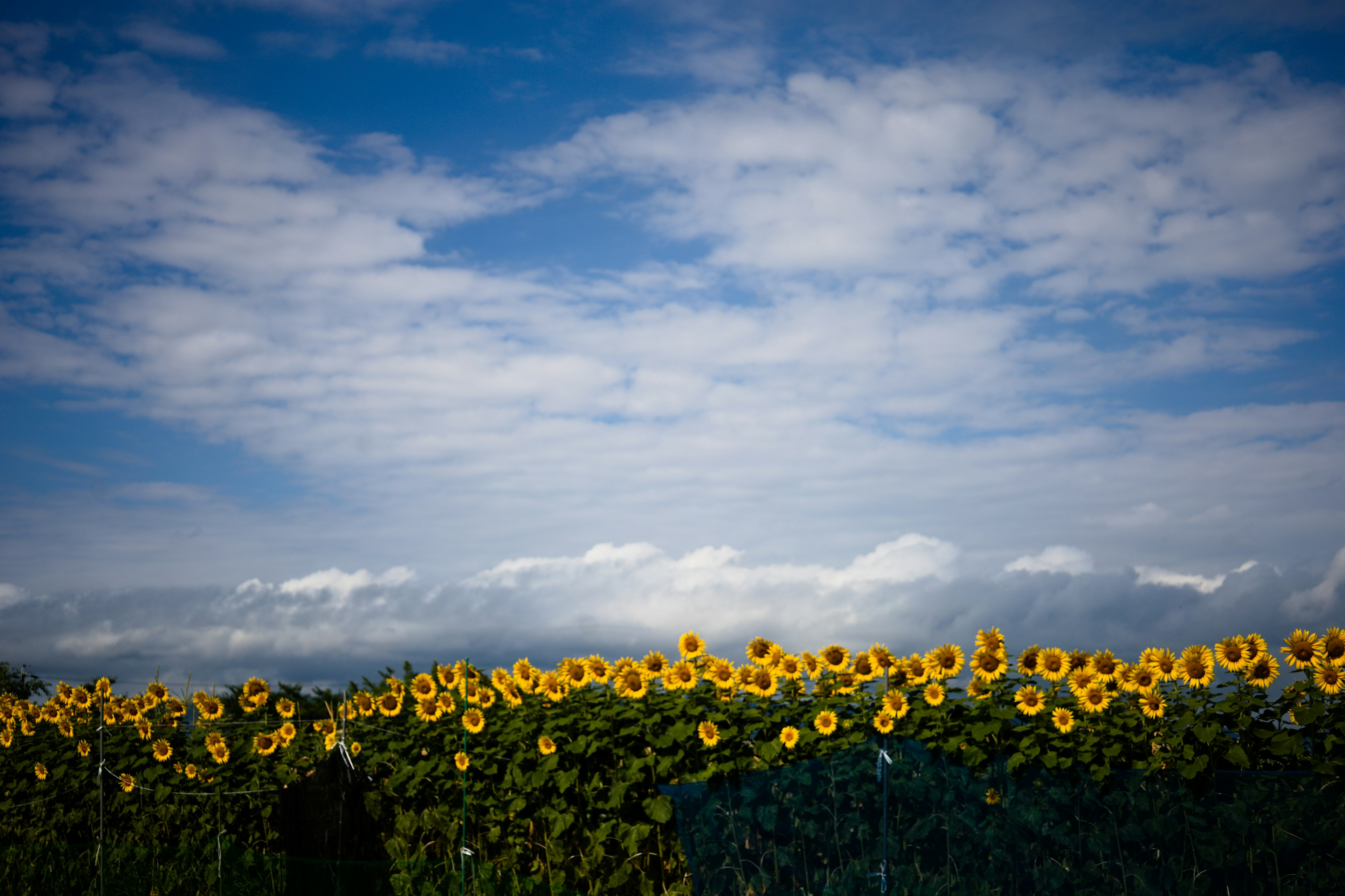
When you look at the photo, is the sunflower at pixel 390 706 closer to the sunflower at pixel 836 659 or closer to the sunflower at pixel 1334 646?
the sunflower at pixel 836 659

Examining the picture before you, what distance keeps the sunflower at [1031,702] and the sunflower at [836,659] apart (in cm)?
118

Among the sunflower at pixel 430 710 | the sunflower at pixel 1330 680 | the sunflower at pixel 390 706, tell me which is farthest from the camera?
the sunflower at pixel 390 706

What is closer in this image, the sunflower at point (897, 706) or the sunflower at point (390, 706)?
the sunflower at point (897, 706)

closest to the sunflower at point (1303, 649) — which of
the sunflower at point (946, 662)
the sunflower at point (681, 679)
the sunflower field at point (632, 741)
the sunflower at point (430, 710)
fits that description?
the sunflower field at point (632, 741)

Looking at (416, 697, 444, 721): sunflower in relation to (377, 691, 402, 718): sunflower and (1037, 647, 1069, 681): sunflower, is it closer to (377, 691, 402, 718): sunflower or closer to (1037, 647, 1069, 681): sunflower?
(377, 691, 402, 718): sunflower

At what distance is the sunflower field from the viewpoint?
18.7ft

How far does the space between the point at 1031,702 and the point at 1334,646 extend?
174cm

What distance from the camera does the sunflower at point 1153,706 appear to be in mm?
5715

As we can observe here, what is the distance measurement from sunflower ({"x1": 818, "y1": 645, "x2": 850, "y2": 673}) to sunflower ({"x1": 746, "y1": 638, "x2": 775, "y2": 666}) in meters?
0.43

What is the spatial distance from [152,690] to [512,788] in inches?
217

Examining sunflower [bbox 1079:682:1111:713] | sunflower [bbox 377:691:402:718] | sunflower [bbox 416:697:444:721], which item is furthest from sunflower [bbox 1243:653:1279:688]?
sunflower [bbox 377:691:402:718]

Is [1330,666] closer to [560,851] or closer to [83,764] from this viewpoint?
[560,851]

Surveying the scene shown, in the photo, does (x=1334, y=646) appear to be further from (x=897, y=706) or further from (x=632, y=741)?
(x=632, y=741)

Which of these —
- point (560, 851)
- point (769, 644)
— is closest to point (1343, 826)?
point (769, 644)
